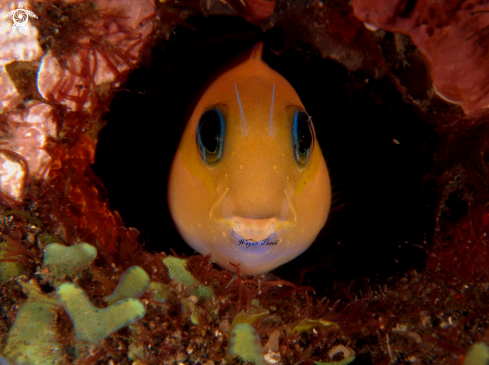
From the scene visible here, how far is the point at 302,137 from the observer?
2.81m

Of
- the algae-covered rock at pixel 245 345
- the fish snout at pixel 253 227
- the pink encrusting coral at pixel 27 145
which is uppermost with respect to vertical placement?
the pink encrusting coral at pixel 27 145

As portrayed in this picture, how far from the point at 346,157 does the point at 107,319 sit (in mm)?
4121

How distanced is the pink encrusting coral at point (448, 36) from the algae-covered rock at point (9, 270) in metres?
3.75

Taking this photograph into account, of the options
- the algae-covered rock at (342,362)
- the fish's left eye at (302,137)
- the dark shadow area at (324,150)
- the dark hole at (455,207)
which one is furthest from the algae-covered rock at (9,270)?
the dark hole at (455,207)

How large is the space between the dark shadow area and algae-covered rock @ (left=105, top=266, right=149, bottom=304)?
208 cm

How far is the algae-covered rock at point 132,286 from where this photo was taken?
1.88 metres

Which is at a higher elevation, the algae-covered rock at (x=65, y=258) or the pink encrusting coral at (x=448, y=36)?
the pink encrusting coral at (x=448, y=36)

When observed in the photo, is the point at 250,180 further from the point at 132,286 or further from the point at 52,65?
the point at 52,65

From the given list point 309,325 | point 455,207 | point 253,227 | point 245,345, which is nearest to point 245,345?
point 245,345

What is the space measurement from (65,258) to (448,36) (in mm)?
3812

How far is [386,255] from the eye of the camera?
13.3ft

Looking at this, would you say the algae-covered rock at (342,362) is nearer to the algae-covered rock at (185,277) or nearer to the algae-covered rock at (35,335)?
the algae-covered rock at (185,277)

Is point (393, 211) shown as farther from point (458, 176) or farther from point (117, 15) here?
point (117, 15)

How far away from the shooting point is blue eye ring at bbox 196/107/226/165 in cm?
275
